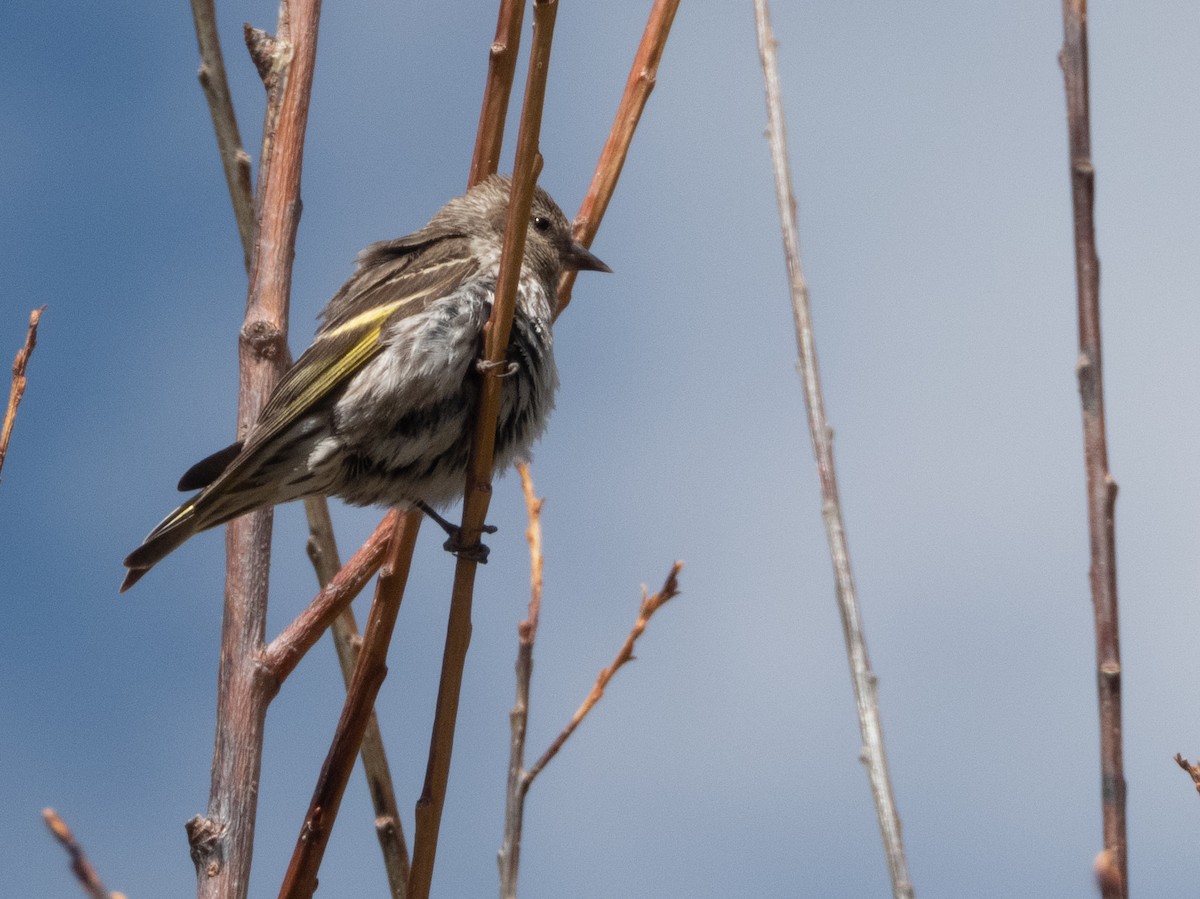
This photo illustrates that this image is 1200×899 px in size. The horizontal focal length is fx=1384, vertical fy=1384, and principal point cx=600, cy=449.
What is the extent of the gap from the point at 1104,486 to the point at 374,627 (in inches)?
66.1

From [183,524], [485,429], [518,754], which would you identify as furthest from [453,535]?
[518,754]

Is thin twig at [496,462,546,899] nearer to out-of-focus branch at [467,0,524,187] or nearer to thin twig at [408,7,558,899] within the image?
thin twig at [408,7,558,899]

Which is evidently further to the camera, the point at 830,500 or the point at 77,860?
the point at 830,500

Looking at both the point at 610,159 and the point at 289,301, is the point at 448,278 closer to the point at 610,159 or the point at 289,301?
the point at 610,159

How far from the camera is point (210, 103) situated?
3.62 metres

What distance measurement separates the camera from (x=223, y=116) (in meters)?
3.62

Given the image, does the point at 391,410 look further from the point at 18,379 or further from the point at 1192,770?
the point at 1192,770

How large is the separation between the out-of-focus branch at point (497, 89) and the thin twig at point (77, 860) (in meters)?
1.91

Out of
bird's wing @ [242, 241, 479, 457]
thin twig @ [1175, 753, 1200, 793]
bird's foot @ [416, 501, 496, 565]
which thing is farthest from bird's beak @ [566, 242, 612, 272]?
thin twig @ [1175, 753, 1200, 793]

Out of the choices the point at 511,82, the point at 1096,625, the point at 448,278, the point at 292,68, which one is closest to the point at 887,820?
the point at 1096,625

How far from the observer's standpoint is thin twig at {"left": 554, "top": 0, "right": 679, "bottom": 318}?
11.9 ft

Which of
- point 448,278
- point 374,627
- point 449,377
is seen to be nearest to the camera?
point 374,627

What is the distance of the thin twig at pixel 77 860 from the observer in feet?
4.35

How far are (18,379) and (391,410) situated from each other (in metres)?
1.54
